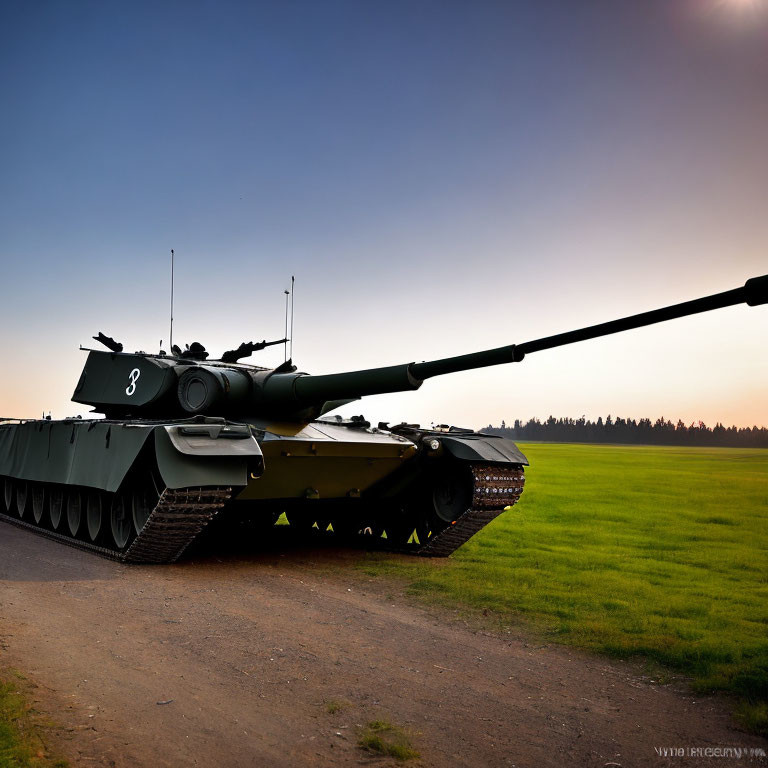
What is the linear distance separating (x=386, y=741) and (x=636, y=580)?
6.03 m

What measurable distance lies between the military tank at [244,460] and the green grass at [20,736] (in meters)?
4.07

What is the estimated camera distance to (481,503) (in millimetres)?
10766

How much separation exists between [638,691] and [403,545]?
661 centimetres

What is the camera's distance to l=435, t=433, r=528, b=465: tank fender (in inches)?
423

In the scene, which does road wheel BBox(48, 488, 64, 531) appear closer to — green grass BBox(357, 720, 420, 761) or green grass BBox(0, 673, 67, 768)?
green grass BBox(0, 673, 67, 768)

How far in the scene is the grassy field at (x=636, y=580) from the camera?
6352mm

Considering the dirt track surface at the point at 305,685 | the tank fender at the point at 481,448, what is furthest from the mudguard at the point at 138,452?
the tank fender at the point at 481,448

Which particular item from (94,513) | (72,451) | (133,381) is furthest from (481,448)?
(72,451)

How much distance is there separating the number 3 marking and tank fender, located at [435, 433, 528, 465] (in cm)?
467

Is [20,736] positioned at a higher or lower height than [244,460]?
lower

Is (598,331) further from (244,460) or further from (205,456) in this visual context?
(205,456)

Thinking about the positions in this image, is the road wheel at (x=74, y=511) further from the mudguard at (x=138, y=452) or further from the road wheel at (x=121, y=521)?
the road wheel at (x=121, y=521)

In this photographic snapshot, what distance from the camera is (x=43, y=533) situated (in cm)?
1281

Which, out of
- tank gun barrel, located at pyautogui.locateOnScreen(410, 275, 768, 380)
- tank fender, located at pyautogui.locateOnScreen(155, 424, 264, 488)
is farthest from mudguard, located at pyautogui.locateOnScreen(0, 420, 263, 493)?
tank gun barrel, located at pyautogui.locateOnScreen(410, 275, 768, 380)
